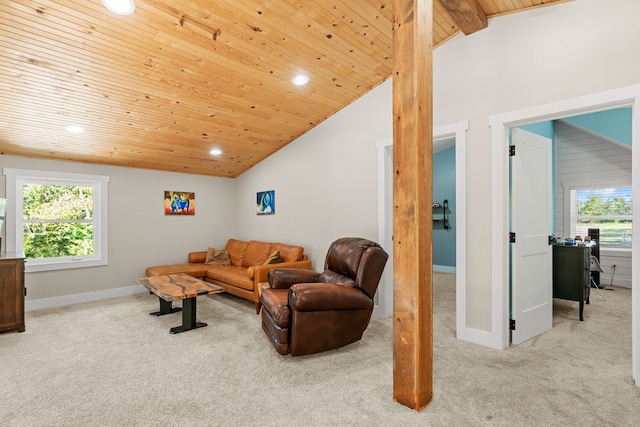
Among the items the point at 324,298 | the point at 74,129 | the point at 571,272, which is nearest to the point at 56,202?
the point at 74,129

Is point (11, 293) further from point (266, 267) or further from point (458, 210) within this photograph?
point (458, 210)

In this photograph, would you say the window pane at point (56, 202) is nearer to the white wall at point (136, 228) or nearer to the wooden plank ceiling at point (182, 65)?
the white wall at point (136, 228)

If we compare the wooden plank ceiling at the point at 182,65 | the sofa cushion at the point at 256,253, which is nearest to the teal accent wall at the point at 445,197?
the wooden plank ceiling at the point at 182,65

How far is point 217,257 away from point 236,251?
0.35m

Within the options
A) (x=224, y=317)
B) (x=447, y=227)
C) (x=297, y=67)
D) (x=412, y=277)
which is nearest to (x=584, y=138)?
(x=447, y=227)

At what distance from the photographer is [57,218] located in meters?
4.53

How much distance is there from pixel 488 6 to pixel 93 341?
183 inches

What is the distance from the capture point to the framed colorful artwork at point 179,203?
5402 mm

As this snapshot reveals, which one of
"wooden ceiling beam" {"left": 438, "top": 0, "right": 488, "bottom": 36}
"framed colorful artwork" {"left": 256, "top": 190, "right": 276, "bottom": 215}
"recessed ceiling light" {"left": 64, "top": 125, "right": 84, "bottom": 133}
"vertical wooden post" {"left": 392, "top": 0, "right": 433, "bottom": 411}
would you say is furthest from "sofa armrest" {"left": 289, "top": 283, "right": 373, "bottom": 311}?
"recessed ceiling light" {"left": 64, "top": 125, "right": 84, "bottom": 133}

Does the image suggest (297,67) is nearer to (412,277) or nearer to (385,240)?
(385,240)

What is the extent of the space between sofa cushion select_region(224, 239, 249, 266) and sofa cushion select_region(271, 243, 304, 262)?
3.00ft

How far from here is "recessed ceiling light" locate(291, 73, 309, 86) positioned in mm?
3281

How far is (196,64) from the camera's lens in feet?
9.36

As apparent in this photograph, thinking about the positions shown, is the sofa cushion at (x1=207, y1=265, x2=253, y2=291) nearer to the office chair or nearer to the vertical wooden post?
the vertical wooden post
